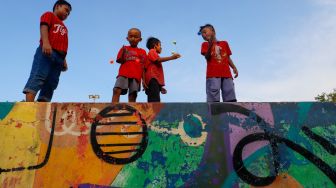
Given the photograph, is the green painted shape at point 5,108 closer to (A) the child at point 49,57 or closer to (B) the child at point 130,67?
(A) the child at point 49,57

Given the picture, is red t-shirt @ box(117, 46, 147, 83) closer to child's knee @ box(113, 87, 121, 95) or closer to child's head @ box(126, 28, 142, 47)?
child's head @ box(126, 28, 142, 47)

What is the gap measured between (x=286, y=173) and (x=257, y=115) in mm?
550

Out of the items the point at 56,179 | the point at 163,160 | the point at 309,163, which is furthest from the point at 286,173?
the point at 56,179

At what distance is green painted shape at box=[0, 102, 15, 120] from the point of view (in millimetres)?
2949

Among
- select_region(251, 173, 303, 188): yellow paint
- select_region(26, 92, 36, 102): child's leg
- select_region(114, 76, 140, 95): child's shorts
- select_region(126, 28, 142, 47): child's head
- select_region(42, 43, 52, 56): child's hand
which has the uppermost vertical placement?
select_region(126, 28, 142, 47): child's head

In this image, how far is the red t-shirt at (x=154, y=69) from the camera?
4.71 m

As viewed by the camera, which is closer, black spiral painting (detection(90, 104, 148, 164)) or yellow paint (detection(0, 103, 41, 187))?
yellow paint (detection(0, 103, 41, 187))

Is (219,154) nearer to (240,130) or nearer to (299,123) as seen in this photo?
(240,130)

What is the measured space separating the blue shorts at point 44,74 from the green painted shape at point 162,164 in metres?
1.33

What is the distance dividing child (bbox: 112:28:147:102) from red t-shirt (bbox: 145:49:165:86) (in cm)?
11

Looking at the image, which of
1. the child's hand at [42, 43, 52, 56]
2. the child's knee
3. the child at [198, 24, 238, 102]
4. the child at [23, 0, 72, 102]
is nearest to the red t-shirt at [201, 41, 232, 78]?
the child at [198, 24, 238, 102]

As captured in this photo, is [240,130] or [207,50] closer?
[240,130]

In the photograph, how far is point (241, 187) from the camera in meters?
2.82

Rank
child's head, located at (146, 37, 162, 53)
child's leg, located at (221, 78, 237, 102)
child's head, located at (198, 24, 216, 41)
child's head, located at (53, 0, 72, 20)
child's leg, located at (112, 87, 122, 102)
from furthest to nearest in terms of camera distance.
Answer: child's head, located at (146, 37, 162, 53)
child's head, located at (198, 24, 216, 41)
child's leg, located at (221, 78, 237, 102)
child's leg, located at (112, 87, 122, 102)
child's head, located at (53, 0, 72, 20)
